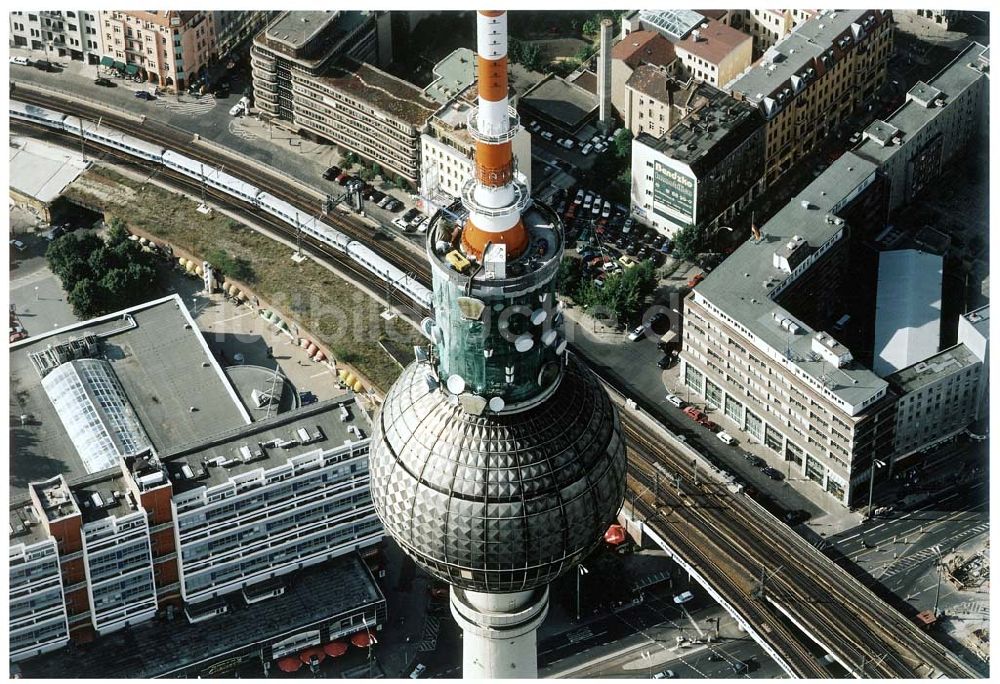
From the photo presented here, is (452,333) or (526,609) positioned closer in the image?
(452,333)

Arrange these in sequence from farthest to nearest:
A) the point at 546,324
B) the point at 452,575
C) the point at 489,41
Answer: the point at 452,575 → the point at 546,324 → the point at 489,41

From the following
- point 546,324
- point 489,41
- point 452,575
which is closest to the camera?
point 489,41

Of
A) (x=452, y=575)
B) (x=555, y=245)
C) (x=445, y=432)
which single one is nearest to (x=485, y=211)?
(x=555, y=245)

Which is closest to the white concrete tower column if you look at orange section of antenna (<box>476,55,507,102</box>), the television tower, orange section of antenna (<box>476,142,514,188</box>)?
the television tower

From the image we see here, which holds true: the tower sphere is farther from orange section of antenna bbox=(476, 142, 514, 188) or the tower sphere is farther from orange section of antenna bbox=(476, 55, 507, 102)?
orange section of antenna bbox=(476, 55, 507, 102)

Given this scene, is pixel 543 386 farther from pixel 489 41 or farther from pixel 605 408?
pixel 489 41

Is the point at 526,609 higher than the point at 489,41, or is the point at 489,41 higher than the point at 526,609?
the point at 489,41

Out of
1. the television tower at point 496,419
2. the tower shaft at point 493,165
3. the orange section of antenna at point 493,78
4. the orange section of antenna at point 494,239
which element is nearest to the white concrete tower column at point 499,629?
the television tower at point 496,419
